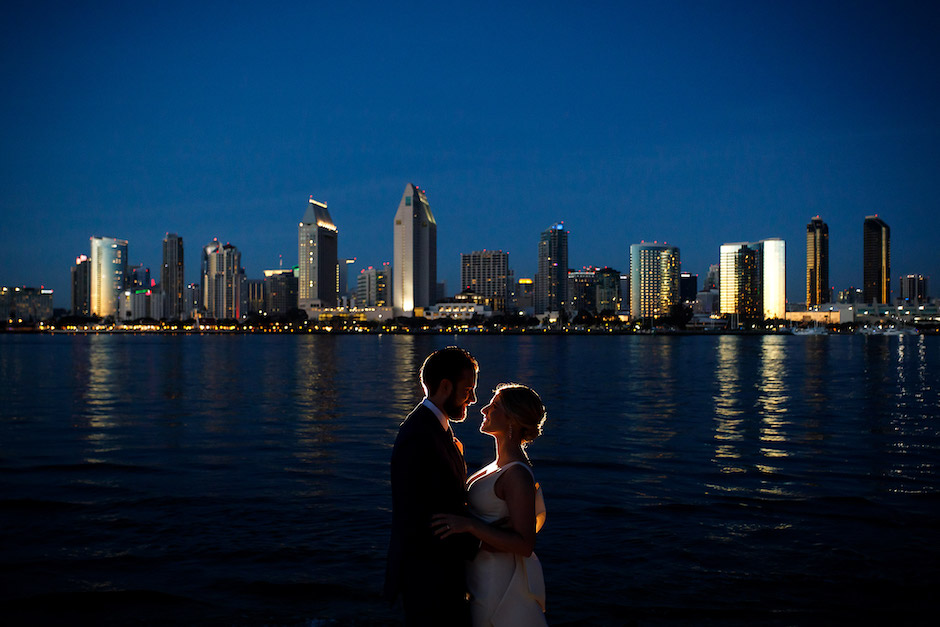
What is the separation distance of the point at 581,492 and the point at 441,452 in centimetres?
1106

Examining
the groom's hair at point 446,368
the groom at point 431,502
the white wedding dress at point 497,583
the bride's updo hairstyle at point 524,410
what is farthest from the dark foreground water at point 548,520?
the groom's hair at point 446,368

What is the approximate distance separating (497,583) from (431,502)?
658mm

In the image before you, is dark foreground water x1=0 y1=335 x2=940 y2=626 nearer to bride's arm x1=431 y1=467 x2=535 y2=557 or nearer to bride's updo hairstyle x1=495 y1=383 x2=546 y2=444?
bride's arm x1=431 y1=467 x2=535 y2=557

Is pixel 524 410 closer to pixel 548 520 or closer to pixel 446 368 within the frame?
pixel 446 368

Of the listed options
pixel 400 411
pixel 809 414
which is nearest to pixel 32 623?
pixel 400 411

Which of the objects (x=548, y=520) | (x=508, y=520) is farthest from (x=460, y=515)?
(x=548, y=520)

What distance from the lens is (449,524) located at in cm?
382

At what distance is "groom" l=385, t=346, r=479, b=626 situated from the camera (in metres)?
3.94

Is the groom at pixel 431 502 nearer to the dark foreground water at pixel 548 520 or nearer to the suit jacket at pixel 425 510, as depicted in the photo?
the suit jacket at pixel 425 510

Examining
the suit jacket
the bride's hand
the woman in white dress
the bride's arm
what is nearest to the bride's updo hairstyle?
the woman in white dress

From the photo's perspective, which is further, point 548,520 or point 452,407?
point 548,520

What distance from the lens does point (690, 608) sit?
27.3 feet

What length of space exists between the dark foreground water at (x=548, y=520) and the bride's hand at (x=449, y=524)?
4.27 metres

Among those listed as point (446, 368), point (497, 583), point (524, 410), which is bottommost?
point (497, 583)
